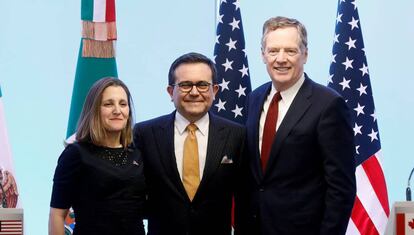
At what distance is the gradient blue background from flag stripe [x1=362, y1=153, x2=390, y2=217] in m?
0.64

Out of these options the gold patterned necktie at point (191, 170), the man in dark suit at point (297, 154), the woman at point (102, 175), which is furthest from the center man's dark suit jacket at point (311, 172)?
the woman at point (102, 175)

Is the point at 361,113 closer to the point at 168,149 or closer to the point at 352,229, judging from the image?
the point at 352,229

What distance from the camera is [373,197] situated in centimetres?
471

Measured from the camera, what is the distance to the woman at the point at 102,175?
2863mm

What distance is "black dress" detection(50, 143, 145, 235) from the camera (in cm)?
286

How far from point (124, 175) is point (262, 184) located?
23.9 inches

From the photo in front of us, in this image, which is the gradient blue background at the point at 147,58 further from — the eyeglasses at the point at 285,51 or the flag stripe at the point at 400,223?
the flag stripe at the point at 400,223

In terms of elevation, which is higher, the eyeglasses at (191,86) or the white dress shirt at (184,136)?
the eyeglasses at (191,86)

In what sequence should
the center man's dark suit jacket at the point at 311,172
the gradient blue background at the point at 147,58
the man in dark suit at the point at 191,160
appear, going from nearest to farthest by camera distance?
the center man's dark suit jacket at the point at 311,172, the man in dark suit at the point at 191,160, the gradient blue background at the point at 147,58

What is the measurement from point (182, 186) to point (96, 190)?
374 mm

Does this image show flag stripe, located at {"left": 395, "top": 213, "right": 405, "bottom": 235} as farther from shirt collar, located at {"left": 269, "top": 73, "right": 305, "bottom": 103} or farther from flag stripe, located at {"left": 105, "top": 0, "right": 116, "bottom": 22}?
flag stripe, located at {"left": 105, "top": 0, "right": 116, "bottom": 22}

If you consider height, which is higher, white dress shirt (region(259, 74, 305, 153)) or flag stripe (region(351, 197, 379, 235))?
white dress shirt (region(259, 74, 305, 153))

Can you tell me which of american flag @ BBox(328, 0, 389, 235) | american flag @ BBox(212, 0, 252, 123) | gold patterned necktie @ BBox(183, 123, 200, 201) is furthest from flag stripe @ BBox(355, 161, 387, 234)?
gold patterned necktie @ BBox(183, 123, 200, 201)

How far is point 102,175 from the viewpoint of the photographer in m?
2.87
